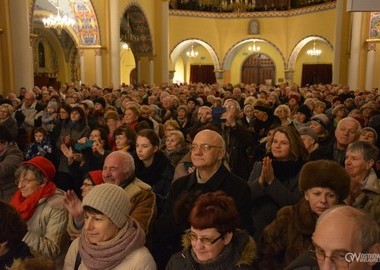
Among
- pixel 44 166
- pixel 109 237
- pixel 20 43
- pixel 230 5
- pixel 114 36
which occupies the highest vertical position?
pixel 230 5

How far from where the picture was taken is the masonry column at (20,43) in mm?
11891

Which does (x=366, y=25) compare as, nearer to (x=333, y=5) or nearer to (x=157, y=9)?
(x=333, y=5)

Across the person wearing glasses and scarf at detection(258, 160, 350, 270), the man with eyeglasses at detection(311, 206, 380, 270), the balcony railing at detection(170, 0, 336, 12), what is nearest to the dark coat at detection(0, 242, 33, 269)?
the person wearing glasses and scarf at detection(258, 160, 350, 270)

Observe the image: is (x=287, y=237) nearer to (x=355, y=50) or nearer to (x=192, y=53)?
(x=355, y=50)

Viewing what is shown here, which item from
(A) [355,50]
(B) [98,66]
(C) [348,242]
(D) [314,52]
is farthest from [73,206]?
(D) [314,52]

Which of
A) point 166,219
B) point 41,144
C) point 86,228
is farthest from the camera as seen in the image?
point 41,144

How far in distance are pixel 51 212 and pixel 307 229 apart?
180 cm

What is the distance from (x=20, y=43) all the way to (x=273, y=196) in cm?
1038

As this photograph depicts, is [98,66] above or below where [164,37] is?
below

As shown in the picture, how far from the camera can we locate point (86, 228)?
2.66 meters

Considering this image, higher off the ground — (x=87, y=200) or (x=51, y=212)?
(x=87, y=200)

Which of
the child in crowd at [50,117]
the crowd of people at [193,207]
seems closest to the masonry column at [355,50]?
the child in crowd at [50,117]

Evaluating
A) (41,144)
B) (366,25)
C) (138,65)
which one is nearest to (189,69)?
(138,65)
